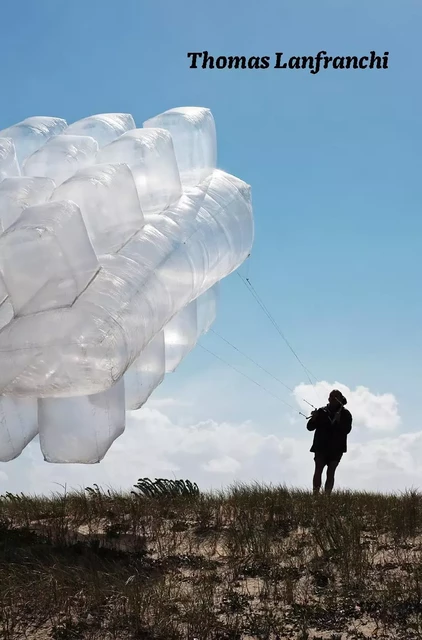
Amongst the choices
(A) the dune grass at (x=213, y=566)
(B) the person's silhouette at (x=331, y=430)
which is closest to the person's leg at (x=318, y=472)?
(B) the person's silhouette at (x=331, y=430)

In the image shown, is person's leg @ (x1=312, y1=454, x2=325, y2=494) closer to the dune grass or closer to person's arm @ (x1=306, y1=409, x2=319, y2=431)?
person's arm @ (x1=306, y1=409, x2=319, y2=431)

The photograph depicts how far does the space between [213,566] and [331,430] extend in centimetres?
464

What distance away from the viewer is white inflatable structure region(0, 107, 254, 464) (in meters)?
7.48

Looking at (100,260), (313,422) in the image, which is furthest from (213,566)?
(313,422)

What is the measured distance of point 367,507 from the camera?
10500mm

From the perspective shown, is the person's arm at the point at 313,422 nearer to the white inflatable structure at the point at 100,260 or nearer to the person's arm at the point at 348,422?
the person's arm at the point at 348,422

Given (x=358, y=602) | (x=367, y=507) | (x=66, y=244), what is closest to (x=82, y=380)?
(x=66, y=244)

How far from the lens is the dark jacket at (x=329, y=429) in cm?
1266

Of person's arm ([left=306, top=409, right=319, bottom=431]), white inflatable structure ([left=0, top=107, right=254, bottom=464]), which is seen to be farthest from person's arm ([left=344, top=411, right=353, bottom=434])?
white inflatable structure ([left=0, top=107, right=254, bottom=464])

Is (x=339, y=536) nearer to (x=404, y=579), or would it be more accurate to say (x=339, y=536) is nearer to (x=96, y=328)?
(x=404, y=579)

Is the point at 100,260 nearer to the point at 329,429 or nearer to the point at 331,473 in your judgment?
the point at 329,429

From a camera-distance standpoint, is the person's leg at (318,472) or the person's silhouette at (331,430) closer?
the person's silhouette at (331,430)

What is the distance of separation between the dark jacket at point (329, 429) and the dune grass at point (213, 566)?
145 centimetres

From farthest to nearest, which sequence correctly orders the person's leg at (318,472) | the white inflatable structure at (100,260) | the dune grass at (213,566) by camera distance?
the person's leg at (318,472), the white inflatable structure at (100,260), the dune grass at (213,566)
